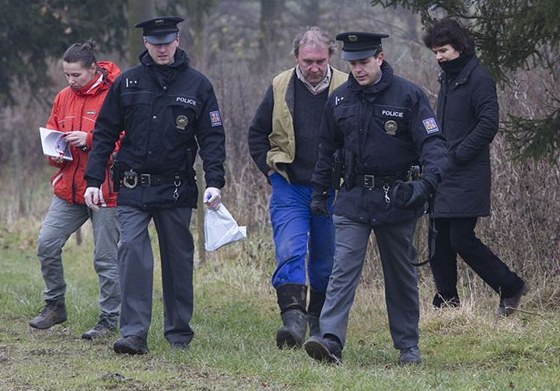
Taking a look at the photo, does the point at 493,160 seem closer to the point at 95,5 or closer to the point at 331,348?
the point at 331,348

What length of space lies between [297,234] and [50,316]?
2.05 m

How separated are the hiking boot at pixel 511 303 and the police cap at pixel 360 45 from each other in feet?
7.91

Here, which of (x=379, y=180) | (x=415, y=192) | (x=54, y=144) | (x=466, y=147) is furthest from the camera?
(x=466, y=147)

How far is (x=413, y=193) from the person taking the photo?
6.69m

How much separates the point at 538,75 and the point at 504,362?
3.67 meters

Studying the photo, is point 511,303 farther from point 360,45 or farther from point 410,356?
point 360,45

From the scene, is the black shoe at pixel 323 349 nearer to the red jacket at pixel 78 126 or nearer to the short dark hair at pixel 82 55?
the red jacket at pixel 78 126

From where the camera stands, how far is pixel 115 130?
7590 millimetres

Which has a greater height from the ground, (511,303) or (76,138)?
(76,138)

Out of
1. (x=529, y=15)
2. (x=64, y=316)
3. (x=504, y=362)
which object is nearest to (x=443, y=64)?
(x=529, y=15)

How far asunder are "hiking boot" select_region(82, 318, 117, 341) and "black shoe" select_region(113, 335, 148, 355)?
0.86 metres

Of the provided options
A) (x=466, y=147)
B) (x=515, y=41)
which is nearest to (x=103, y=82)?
(x=466, y=147)

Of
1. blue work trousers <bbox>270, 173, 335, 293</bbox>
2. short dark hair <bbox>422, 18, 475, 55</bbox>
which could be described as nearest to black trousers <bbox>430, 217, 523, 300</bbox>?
blue work trousers <bbox>270, 173, 335, 293</bbox>

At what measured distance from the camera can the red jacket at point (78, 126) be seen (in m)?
8.32
